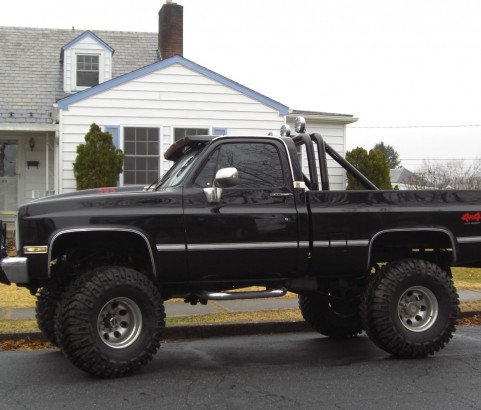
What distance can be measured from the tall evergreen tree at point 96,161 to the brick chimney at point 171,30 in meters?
5.45

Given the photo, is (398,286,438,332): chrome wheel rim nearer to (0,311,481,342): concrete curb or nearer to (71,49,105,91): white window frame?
(0,311,481,342): concrete curb

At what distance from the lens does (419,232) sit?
6.91 m

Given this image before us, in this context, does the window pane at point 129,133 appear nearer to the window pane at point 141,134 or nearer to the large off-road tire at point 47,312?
the window pane at point 141,134

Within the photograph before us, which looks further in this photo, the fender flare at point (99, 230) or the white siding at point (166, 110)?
the white siding at point (166, 110)

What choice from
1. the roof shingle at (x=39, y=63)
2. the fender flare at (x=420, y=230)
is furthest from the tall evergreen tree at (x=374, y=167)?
the fender flare at (x=420, y=230)

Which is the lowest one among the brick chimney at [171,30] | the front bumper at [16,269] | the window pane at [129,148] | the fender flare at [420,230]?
the front bumper at [16,269]

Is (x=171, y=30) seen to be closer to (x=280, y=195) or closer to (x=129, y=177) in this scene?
(x=129, y=177)

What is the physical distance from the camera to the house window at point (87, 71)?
62.2 ft

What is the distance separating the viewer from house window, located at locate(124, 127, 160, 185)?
54.2ft

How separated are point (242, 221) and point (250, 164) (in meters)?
0.66

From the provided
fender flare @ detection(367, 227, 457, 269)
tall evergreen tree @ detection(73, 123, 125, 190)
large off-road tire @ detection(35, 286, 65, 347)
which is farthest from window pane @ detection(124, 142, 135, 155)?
fender flare @ detection(367, 227, 457, 269)

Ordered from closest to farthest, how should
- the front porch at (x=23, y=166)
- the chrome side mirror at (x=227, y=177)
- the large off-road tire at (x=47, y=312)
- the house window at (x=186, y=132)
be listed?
the chrome side mirror at (x=227, y=177) < the large off-road tire at (x=47, y=312) < the house window at (x=186, y=132) < the front porch at (x=23, y=166)

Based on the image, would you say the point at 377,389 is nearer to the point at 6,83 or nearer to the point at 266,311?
the point at 266,311

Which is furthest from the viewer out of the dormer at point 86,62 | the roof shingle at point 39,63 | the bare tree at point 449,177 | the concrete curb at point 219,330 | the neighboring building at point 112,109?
the bare tree at point 449,177
